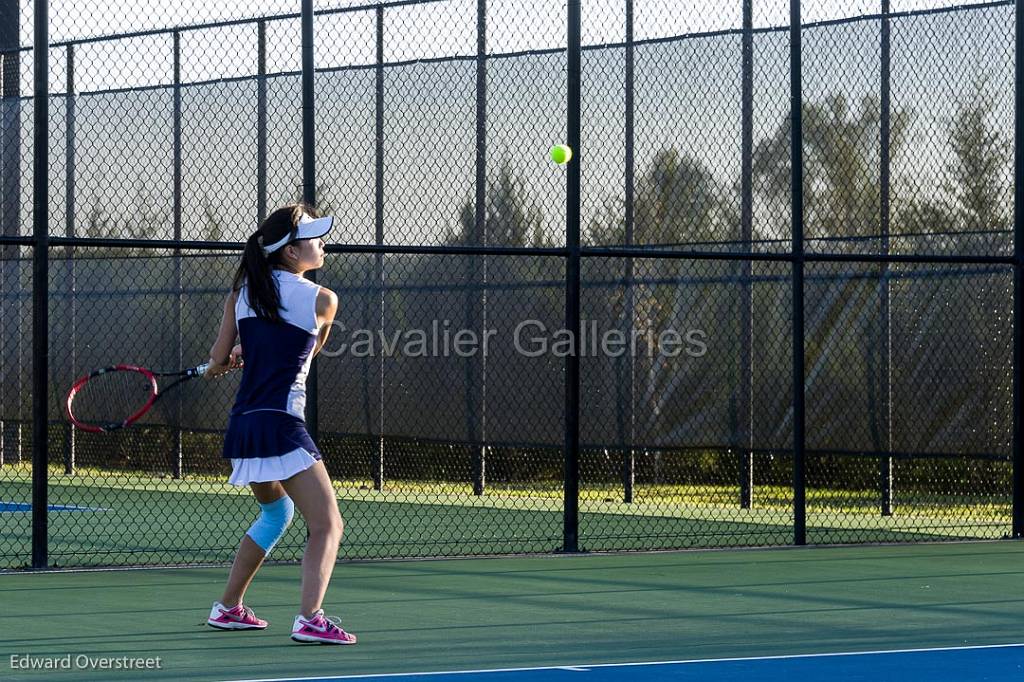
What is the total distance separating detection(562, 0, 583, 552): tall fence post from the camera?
9164 mm

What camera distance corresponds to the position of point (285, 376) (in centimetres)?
588

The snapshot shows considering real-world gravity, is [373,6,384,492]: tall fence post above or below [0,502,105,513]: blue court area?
above

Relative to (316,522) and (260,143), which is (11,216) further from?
(316,522)

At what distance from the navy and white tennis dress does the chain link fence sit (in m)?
5.00

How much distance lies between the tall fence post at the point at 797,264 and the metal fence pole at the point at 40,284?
12.4 feet

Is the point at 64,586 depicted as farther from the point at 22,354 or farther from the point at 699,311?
the point at 22,354

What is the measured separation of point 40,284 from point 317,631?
291 cm

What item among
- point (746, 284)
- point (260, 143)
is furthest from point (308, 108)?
point (260, 143)

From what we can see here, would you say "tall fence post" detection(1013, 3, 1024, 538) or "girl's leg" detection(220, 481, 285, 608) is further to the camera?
"tall fence post" detection(1013, 3, 1024, 538)

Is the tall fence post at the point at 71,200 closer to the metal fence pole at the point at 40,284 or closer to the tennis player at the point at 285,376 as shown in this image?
the metal fence pole at the point at 40,284

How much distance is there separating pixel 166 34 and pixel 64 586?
7881 mm

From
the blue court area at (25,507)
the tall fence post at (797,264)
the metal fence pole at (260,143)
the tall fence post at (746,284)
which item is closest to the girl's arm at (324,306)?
the tall fence post at (797,264)

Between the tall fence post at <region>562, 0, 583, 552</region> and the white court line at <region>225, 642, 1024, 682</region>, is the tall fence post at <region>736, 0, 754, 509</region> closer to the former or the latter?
the tall fence post at <region>562, 0, 583, 552</region>

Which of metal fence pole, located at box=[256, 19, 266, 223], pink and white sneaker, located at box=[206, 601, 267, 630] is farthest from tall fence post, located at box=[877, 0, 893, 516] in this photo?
pink and white sneaker, located at box=[206, 601, 267, 630]
